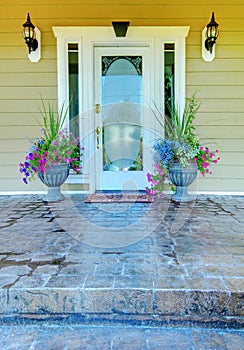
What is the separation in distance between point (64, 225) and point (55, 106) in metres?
1.98

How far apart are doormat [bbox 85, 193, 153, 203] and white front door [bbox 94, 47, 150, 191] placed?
294mm

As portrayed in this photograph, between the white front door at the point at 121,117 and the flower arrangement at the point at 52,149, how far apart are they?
1.29 feet

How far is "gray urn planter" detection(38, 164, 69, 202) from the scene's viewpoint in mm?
3783

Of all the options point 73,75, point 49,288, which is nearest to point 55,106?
point 73,75

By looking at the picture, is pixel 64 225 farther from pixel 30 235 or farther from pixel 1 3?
pixel 1 3

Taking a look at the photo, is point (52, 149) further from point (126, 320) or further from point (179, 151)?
point (126, 320)

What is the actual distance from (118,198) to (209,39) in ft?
7.41

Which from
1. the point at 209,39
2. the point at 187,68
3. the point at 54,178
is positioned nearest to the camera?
the point at 54,178

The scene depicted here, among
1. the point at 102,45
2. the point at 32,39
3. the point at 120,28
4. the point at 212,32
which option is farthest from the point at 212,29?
the point at 32,39

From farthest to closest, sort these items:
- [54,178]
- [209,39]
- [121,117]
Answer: [121,117] → [209,39] → [54,178]

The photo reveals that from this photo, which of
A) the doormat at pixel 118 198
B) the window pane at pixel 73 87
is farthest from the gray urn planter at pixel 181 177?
the window pane at pixel 73 87

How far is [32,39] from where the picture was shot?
4.01m

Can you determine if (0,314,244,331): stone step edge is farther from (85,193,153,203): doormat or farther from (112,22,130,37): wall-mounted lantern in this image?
(112,22,130,37): wall-mounted lantern

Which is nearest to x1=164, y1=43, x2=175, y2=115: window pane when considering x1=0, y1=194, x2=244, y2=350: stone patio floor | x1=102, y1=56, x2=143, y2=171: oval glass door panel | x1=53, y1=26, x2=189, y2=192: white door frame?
x1=53, y1=26, x2=189, y2=192: white door frame
